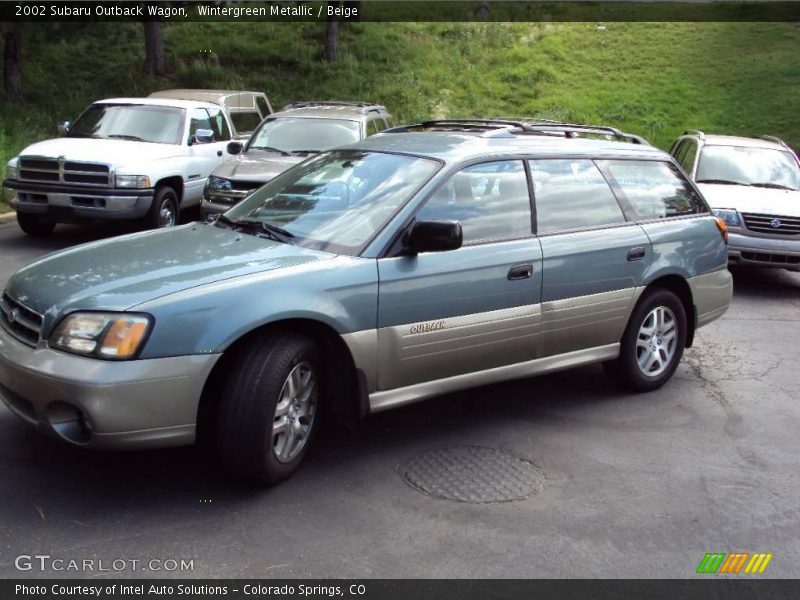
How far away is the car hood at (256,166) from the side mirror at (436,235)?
6.08 meters

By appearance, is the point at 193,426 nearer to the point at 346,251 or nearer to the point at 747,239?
the point at 346,251

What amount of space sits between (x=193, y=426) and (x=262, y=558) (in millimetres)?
729

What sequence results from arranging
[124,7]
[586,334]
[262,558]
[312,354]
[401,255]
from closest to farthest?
[262,558], [312,354], [401,255], [586,334], [124,7]

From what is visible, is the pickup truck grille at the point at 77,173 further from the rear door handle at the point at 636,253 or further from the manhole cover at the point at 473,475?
the manhole cover at the point at 473,475

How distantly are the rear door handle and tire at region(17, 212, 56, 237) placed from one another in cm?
806

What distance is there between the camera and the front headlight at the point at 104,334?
3.94 metres

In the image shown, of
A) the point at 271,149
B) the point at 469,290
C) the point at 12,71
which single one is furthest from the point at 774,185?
the point at 12,71

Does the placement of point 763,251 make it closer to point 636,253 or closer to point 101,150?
point 636,253

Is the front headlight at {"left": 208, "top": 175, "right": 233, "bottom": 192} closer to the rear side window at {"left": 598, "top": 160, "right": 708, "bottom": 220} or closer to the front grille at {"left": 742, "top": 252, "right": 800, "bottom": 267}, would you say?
the rear side window at {"left": 598, "top": 160, "right": 708, "bottom": 220}

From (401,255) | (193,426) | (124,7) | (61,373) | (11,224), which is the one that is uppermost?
(124,7)

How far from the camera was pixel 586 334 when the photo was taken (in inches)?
225

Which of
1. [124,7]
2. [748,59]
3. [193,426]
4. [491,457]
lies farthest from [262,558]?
[748,59]

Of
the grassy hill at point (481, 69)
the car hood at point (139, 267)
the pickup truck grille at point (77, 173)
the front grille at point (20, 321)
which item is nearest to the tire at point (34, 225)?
the pickup truck grille at point (77, 173)
